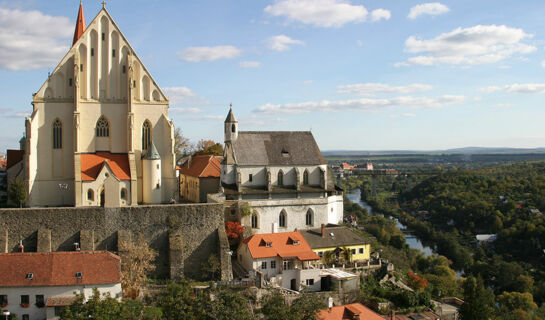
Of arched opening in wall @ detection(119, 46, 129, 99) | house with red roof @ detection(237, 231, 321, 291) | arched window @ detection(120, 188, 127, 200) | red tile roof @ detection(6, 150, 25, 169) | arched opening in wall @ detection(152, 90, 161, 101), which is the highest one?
arched opening in wall @ detection(119, 46, 129, 99)

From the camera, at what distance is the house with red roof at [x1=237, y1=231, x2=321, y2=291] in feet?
129

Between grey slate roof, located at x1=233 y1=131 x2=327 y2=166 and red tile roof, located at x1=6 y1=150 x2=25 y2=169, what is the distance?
904 inches

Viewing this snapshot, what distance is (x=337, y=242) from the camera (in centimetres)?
4584

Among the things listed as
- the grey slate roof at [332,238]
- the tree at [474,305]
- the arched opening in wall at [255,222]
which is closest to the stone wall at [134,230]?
the arched opening in wall at [255,222]

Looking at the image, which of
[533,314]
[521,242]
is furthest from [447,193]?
[533,314]

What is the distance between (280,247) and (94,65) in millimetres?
25017

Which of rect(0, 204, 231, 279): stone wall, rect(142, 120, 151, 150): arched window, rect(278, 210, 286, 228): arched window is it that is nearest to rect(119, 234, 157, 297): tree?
rect(0, 204, 231, 279): stone wall

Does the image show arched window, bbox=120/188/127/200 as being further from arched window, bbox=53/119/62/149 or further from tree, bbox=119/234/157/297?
arched window, bbox=53/119/62/149

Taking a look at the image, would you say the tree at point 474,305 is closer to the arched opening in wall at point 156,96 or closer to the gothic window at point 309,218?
the gothic window at point 309,218

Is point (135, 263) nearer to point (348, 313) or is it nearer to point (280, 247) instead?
point (280, 247)

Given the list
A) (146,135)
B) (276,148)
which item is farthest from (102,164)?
(276,148)

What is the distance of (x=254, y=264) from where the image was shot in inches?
1553

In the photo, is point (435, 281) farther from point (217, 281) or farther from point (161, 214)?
point (161, 214)

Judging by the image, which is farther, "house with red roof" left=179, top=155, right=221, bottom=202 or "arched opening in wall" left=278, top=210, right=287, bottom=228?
"house with red roof" left=179, top=155, right=221, bottom=202
